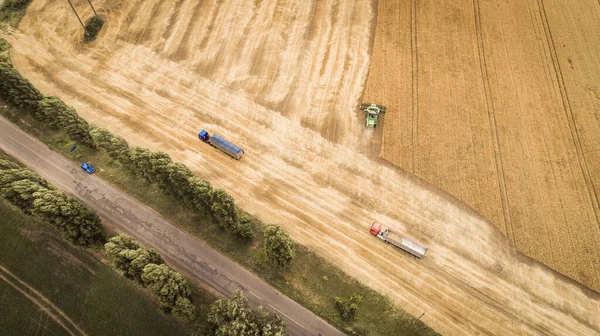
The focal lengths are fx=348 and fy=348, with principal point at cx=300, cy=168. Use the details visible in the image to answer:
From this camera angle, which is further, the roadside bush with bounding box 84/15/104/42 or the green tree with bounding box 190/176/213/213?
the roadside bush with bounding box 84/15/104/42

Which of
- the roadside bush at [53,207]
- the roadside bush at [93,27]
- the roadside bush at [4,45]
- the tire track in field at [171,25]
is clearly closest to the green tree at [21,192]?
the roadside bush at [53,207]

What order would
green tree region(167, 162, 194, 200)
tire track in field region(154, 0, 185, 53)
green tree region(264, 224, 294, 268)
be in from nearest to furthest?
green tree region(264, 224, 294, 268), green tree region(167, 162, 194, 200), tire track in field region(154, 0, 185, 53)

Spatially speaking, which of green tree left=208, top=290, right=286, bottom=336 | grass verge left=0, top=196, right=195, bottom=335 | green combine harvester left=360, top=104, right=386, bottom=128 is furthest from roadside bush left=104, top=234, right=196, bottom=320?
green combine harvester left=360, top=104, right=386, bottom=128

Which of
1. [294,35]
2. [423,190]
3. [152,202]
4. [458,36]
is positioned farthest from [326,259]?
[458,36]

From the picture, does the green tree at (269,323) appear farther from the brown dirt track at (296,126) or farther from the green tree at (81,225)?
the green tree at (81,225)

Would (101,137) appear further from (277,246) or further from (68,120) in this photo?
(277,246)

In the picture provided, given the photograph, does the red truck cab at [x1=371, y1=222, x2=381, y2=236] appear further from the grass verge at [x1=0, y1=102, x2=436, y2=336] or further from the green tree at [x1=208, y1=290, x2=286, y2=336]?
the green tree at [x1=208, y1=290, x2=286, y2=336]

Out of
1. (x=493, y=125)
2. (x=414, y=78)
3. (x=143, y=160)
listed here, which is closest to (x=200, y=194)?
(x=143, y=160)
